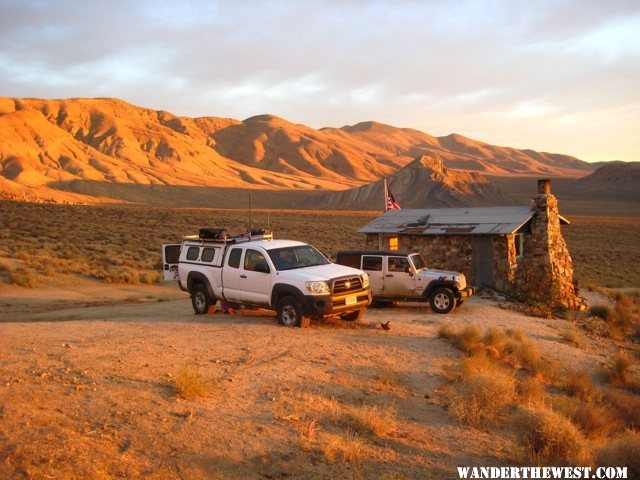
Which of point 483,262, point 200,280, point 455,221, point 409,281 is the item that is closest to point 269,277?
point 200,280

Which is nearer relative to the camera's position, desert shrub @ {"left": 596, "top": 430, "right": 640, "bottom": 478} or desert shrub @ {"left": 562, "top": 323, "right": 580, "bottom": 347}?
desert shrub @ {"left": 596, "top": 430, "right": 640, "bottom": 478}

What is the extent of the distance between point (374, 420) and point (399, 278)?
9118 millimetres

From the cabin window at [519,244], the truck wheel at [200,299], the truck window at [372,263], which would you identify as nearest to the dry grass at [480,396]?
the truck window at [372,263]

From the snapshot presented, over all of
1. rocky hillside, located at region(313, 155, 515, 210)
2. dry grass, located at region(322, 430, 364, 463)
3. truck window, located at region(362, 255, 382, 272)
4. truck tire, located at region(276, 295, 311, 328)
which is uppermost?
rocky hillside, located at region(313, 155, 515, 210)

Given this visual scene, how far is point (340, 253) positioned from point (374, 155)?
178142mm

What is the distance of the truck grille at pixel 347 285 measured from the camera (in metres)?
12.6

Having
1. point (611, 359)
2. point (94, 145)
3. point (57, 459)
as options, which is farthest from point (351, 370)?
point (94, 145)

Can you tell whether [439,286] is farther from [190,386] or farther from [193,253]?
[190,386]

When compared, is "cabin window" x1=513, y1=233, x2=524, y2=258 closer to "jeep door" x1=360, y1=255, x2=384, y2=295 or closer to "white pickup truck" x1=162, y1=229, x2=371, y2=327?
"jeep door" x1=360, y1=255, x2=384, y2=295

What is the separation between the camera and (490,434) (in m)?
7.77

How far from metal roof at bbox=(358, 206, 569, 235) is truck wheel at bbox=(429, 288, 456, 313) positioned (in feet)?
13.1

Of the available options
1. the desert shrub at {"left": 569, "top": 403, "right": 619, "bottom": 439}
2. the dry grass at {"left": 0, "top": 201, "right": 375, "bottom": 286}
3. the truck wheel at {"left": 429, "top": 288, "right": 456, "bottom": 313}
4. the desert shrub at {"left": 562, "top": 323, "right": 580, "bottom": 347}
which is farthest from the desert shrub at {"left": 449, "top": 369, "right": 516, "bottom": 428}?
the dry grass at {"left": 0, "top": 201, "right": 375, "bottom": 286}

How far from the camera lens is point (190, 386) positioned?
8047 mm

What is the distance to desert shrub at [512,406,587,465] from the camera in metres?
6.96
